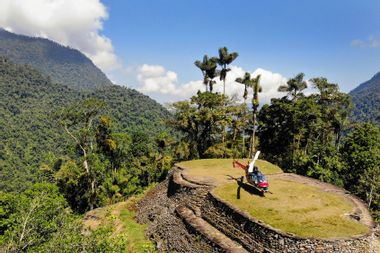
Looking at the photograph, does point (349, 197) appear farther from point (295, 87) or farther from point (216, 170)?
point (295, 87)

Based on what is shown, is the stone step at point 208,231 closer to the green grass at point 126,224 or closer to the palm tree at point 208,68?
the green grass at point 126,224

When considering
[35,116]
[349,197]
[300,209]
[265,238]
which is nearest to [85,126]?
[300,209]

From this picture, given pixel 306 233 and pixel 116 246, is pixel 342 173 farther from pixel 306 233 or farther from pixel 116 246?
pixel 116 246

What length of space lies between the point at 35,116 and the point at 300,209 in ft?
413

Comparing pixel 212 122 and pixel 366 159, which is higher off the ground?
pixel 212 122

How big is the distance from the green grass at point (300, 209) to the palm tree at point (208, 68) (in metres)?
23.1

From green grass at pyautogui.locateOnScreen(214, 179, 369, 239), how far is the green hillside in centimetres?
6232

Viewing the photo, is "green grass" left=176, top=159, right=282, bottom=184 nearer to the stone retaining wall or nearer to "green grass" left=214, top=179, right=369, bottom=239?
"green grass" left=214, top=179, right=369, bottom=239

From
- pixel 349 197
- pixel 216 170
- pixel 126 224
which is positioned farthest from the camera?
pixel 216 170

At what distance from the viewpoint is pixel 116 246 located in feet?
41.9

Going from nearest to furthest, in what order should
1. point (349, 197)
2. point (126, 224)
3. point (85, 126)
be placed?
point (349, 197), point (126, 224), point (85, 126)

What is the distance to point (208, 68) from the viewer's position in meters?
42.7

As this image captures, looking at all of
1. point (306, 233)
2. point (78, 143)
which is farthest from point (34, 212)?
point (78, 143)

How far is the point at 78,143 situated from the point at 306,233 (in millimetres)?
28650
